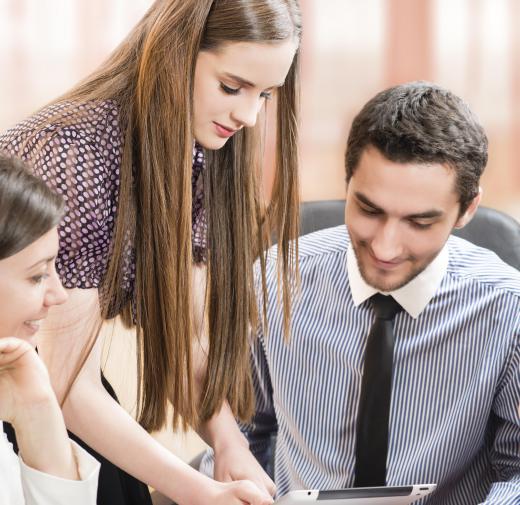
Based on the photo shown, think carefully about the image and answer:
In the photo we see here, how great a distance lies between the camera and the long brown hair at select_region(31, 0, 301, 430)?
136 centimetres

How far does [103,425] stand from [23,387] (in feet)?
0.73

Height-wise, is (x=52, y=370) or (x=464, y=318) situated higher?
(x=52, y=370)

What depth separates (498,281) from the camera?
5.49 ft

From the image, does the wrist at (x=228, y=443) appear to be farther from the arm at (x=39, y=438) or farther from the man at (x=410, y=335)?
the arm at (x=39, y=438)

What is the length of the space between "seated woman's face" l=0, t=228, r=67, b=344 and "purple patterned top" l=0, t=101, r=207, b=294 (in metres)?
0.10

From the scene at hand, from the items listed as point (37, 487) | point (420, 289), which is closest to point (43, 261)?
point (37, 487)

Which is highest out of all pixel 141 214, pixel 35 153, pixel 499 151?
pixel 35 153

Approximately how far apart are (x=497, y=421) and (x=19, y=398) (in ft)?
2.77

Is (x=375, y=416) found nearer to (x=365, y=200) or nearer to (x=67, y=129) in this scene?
(x=365, y=200)

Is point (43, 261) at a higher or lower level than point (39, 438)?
higher

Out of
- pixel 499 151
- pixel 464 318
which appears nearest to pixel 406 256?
pixel 464 318

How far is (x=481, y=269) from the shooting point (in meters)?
1.71

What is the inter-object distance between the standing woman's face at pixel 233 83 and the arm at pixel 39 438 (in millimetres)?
424

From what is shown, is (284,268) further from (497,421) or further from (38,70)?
(38,70)
